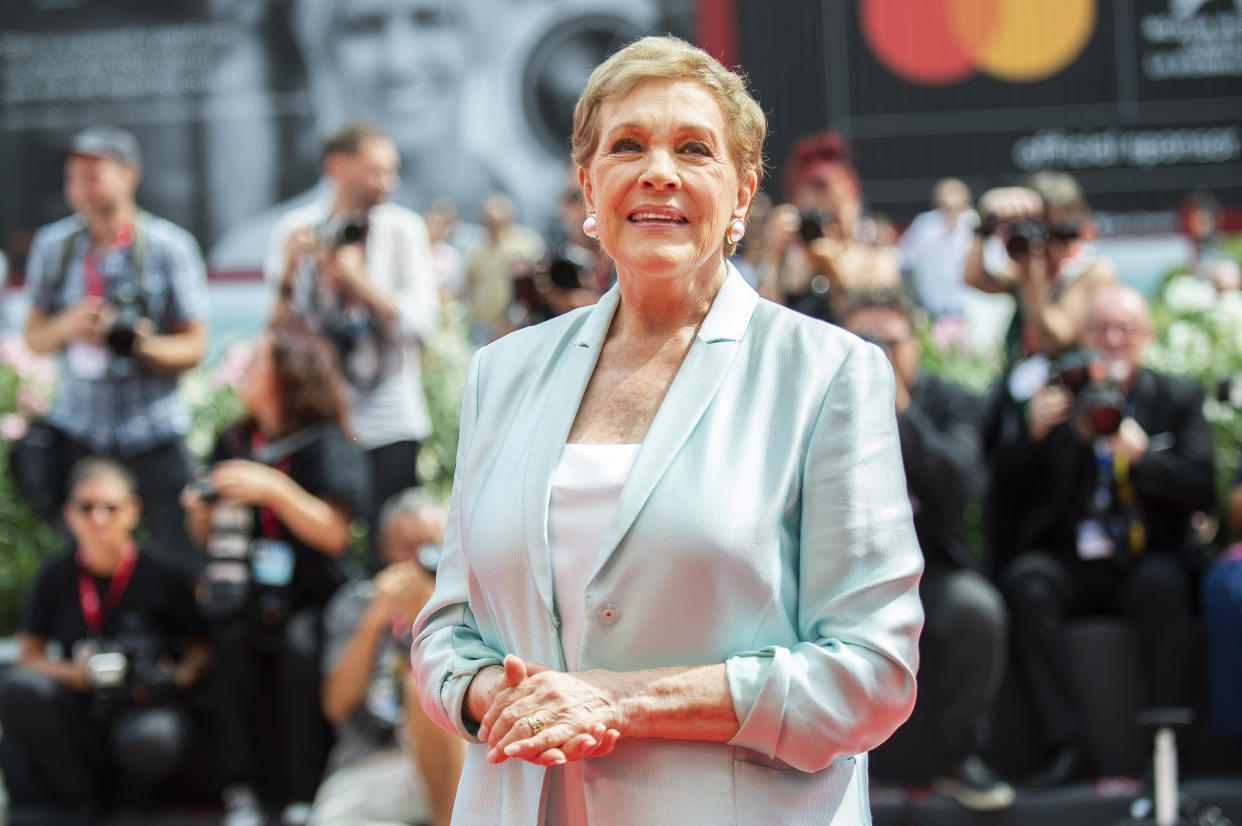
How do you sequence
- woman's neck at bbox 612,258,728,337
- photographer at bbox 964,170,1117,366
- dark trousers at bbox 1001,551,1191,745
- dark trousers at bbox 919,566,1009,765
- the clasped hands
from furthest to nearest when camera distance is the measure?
photographer at bbox 964,170,1117,366, dark trousers at bbox 1001,551,1191,745, dark trousers at bbox 919,566,1009,765, woman's neck at bbox 612,258,728,337, the clasped hands

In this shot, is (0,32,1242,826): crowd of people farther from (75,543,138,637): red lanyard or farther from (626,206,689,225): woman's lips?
(626,206,689,225): woman's lips

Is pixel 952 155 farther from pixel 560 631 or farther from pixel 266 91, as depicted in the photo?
pixel 560 631

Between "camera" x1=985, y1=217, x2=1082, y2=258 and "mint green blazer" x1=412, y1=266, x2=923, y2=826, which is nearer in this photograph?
"mint green blazer" x1=412, y1=266, x2=923, y2=826

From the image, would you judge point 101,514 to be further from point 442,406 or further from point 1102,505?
point 1102,505

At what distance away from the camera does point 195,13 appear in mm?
13023

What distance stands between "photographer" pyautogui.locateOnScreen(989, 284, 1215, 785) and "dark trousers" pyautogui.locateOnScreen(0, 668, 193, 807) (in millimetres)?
2924

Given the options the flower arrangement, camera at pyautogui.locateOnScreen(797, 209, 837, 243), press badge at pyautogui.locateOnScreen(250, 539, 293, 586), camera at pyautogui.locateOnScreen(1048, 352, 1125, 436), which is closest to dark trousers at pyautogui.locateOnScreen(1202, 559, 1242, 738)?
camera at pyautogui.locateOnScreen(1048, 352, 1125, 436)

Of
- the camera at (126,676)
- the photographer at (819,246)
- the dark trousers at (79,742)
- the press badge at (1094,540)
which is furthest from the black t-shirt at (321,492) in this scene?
the press badge at (1094,540)

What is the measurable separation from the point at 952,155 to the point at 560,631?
10.6 meters

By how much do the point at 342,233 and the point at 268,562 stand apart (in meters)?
1.18

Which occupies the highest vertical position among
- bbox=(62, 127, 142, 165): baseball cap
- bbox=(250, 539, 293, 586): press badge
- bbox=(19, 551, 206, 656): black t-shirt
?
bbox=(62, 127, 142, 165): baseball cap

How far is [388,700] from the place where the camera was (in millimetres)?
4762

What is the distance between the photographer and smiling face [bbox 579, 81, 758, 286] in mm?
1955

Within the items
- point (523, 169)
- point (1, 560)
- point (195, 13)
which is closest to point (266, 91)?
point (195, 13)
